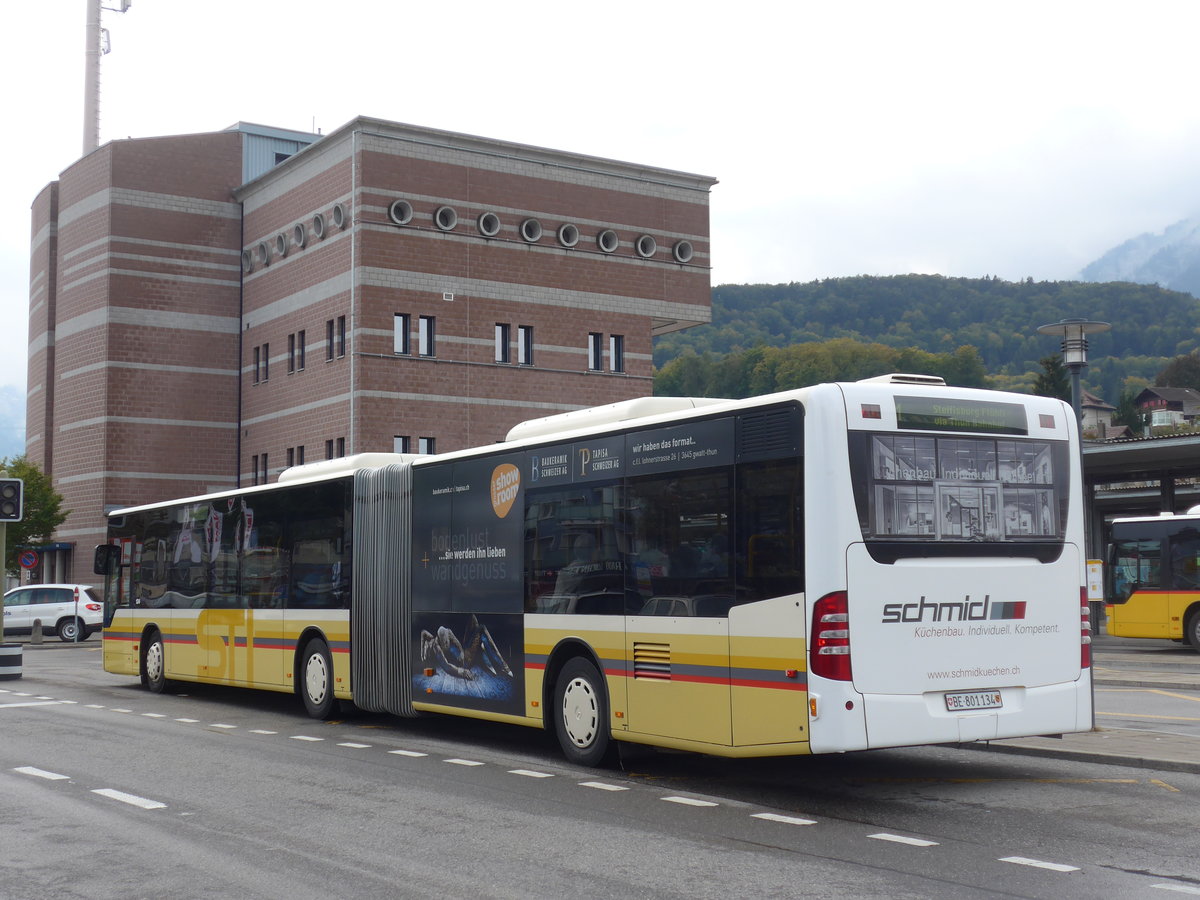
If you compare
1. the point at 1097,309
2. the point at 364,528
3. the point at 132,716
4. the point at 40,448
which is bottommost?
the point at 132,716

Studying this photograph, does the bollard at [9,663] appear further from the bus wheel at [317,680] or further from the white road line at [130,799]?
the white road line at [130,799]

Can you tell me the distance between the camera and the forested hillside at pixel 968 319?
125625 mm

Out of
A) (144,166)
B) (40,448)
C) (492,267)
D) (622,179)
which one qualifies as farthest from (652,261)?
(40,448)

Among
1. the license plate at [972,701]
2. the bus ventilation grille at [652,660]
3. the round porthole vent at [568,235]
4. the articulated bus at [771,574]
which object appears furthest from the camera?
the round porthole vent at [568,235]

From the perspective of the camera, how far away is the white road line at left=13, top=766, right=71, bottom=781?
11047 millimetres

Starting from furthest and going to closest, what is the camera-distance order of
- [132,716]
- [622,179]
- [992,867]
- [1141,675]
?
[622,179], [1141,675], [132,716], [992,867]

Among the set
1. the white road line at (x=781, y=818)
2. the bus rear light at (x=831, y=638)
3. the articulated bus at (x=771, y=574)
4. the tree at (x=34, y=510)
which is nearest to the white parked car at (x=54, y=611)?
the tree at (x=34, y=510)

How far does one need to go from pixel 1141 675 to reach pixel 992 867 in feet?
48.8

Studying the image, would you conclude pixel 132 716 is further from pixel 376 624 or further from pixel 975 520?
pixel 975 520

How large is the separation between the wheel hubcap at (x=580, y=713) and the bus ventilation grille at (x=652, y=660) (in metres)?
0.78

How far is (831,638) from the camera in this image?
9156 mm

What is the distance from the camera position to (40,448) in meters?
59.4

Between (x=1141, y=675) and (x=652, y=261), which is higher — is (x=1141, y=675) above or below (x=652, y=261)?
below

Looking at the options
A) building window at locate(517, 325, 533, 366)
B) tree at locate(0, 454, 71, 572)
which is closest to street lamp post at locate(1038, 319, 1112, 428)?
building window at locate(517, 325, 533, 366)
